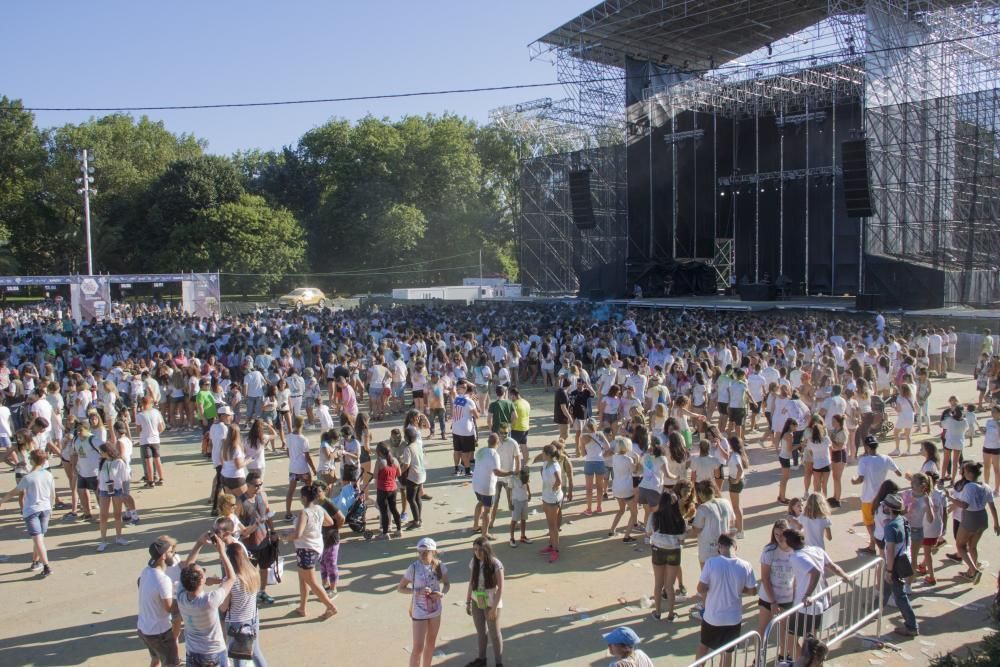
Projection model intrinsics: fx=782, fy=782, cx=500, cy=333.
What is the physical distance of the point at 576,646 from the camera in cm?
566

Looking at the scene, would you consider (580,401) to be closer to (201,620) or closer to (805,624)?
(805,624)

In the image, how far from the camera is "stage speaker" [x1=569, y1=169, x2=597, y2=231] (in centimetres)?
3512

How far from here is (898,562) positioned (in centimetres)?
580

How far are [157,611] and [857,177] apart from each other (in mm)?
26242

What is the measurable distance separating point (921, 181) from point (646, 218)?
1214cm

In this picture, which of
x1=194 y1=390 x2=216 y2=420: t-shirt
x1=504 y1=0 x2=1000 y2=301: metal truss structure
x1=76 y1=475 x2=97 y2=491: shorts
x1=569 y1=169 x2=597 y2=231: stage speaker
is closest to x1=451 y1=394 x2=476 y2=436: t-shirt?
x1=194 y1=390 x2=216 y2=420: t-shirt

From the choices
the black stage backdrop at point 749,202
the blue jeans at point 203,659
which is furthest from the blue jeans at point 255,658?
the black stage backdrop at point 749,202

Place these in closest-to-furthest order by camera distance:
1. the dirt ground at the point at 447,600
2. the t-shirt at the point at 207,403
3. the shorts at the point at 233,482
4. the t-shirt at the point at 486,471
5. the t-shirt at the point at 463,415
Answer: the dirt ground at the point at 447,600, the t-shirt at the point at 486,471, the shorts at the point at 233,482, the t-shirt at the point at 463,415, the t-shirt at the point at 207,403

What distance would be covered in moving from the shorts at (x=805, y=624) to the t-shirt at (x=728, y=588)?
0.36 metres

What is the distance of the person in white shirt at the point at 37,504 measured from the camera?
702 cm

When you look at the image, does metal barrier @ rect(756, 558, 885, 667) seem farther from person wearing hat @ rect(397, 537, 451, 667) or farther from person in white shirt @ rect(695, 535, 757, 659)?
person wearing hat @ rect(397, 537, 451, 667)

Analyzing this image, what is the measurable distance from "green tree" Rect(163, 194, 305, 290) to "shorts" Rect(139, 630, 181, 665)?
1797 inches

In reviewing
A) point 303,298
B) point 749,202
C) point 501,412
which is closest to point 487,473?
point 501,412

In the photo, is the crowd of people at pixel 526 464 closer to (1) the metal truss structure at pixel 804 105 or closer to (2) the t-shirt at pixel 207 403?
(2) the t-shirt at pixel 207 403
